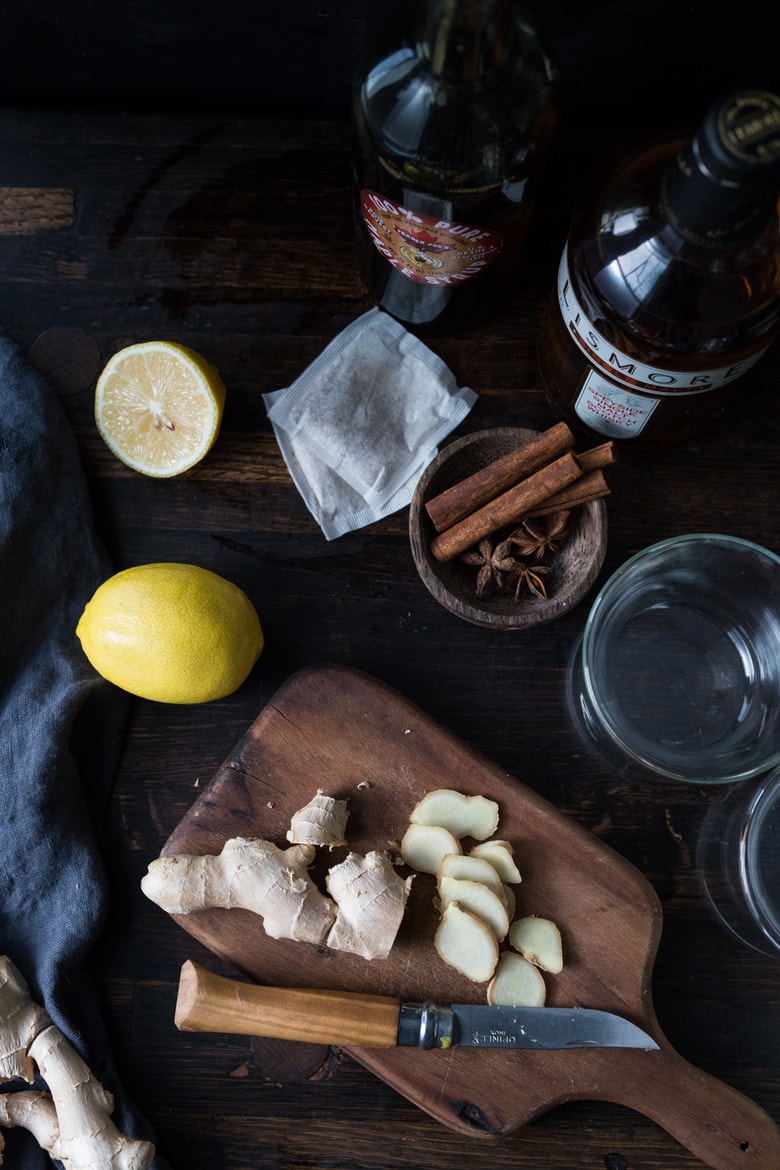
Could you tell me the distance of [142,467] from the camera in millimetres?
1226

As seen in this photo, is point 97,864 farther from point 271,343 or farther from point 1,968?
point 271,343

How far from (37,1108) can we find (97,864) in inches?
12.1

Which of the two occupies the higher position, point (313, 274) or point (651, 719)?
point (313, 274)

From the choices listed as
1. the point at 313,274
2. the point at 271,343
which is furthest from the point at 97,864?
the point at 313,274

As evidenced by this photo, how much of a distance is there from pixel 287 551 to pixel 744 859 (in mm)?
768

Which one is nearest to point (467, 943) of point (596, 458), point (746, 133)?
point (596, 458)

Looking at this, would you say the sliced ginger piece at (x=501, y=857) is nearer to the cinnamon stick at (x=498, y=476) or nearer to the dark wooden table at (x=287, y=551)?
the dark wooden table at (x=287, y=551)

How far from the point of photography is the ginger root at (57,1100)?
1104 millimetres

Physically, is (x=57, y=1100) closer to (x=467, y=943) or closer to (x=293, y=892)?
(x=293, y=892)

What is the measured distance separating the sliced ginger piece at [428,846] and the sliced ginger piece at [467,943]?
59mm

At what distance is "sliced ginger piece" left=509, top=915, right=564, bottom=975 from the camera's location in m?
1.13

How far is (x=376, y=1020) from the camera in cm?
108

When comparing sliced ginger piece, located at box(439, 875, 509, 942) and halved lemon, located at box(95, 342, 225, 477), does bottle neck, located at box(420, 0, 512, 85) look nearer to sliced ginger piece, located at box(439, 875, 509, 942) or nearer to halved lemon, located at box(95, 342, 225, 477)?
halved lemon, located at box(95, 342, 225, 477)

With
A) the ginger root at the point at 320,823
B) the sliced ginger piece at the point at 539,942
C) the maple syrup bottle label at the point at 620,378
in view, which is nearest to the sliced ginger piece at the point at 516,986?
the sliced ginger piece at the point at 539,942
